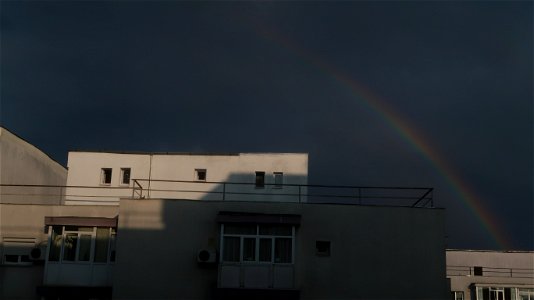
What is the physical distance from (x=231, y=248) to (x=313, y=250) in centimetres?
303

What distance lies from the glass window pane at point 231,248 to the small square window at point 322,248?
2948mm

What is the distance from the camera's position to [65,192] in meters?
40.1

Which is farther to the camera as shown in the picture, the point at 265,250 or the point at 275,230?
the point at 275,230

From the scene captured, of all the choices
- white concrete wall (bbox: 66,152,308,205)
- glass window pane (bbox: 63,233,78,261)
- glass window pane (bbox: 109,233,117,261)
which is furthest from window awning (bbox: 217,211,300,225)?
white concrete wall (bbox: 66,152,308,205)

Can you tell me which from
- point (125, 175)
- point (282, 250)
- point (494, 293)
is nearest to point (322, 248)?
point (282, 250)

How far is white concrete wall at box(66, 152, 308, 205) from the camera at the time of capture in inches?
1572

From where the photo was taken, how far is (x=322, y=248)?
2547 centimetres

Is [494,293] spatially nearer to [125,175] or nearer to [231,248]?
[125,175]

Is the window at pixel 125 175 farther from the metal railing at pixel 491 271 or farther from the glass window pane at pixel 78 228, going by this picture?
the metal railing at pixel 491 271

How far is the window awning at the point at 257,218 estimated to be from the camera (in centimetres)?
2498

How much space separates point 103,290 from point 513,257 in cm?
5115

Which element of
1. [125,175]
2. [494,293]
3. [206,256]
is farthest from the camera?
[494,293]

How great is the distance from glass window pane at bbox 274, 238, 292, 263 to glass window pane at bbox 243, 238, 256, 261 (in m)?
0.81

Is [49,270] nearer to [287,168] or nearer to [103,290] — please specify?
[103,290]
